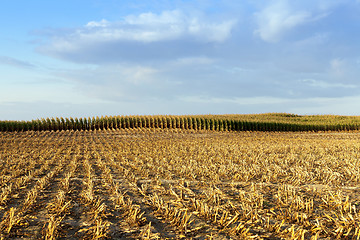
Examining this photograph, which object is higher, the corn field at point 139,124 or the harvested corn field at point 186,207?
the corn field at point 139,124

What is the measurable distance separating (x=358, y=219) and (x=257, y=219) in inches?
80.7

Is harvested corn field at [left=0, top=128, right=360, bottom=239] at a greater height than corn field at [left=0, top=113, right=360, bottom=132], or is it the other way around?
corn field at [left=0, top=113, right=360, bottom=132]

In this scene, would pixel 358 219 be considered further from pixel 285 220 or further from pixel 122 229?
pixel 122 229

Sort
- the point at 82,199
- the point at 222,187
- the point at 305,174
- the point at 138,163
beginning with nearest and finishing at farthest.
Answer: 1. the point at 82,199
2. the point at 222,187
3. the point at 305,174
4. the point at 138,163

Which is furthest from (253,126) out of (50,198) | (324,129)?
(50,198)

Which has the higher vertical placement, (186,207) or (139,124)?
(139,124)

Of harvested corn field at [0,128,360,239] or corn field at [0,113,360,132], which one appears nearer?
harvested corn field at [0,128,360,239]

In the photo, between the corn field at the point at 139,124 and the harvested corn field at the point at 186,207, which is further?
the corn field at the point at 139,124

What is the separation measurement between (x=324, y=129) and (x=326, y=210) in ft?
135

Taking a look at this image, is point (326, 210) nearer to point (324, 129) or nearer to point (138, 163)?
point (138, 163)

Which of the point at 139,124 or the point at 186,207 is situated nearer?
the point at 186,207

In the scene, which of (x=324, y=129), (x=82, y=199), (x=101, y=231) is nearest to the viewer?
(x=101, y=231)

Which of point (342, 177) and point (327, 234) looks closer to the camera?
point (327, 234)

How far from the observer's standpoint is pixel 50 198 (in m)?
7.55
